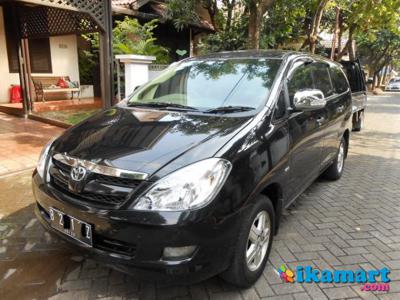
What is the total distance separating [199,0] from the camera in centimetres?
999

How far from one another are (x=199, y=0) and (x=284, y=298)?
9.11 meters

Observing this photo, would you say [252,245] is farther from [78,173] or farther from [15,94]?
[15,94]

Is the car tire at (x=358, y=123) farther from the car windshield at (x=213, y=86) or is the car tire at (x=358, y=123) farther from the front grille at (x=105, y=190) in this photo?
the front grille at (x=105, y=190)

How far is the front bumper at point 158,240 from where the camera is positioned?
2.09m

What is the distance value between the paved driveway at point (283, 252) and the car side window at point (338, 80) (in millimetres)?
1384

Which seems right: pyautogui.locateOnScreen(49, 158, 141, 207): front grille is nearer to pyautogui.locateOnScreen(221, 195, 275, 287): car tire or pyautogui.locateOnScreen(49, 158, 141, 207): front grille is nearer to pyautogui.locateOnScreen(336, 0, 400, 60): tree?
pyautogui.locateOnScreen(221, 195, 275, 287): car tire

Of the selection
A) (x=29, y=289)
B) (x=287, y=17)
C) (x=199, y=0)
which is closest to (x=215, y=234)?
(x=29, y=289)

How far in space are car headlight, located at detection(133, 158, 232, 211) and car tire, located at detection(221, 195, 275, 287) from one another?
378 millimetres

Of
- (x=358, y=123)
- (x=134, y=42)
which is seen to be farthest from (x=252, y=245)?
(x=358, y=123)

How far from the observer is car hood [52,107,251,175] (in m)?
2.33

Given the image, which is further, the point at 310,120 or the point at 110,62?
the point at 110,62

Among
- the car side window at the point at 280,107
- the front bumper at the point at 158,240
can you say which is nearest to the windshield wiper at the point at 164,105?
the car side window at the point at 280,107

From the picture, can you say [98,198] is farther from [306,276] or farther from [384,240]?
[384,240]

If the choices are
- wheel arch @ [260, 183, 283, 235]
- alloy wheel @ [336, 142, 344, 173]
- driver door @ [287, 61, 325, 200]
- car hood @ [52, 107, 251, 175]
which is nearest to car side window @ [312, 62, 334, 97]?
driver door @ [287, 61, 325, 200]
